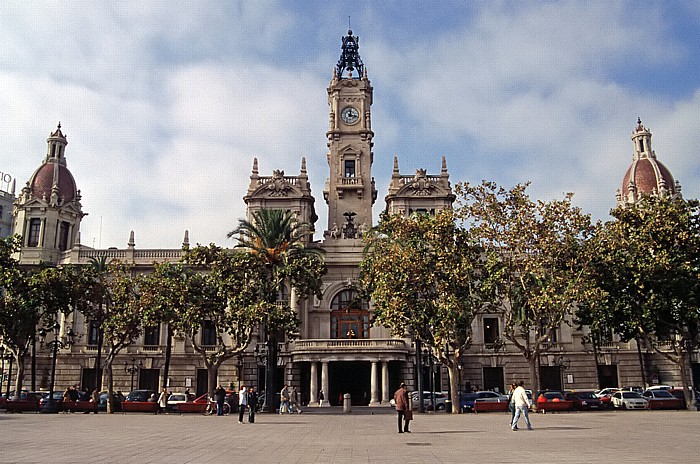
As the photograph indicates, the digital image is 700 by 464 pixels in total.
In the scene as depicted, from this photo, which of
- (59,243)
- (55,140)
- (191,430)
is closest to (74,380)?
(59,243)

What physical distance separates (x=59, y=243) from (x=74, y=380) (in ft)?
43.8

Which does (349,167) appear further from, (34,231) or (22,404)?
(22,404)

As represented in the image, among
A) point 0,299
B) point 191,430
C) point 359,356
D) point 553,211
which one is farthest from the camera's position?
point 359,356

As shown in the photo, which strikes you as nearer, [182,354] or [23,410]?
[23,410]

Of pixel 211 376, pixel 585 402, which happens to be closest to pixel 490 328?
pixel 585 402

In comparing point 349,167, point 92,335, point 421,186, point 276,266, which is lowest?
point 92,335

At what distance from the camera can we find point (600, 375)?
184 feet

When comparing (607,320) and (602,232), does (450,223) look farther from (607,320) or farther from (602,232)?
(607,320)

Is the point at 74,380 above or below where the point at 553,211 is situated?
below

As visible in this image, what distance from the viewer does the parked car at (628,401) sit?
42094 millimetres

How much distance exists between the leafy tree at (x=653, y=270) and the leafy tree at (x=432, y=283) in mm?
7718

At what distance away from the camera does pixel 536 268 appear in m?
37.7

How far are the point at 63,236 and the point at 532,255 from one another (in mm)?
44612

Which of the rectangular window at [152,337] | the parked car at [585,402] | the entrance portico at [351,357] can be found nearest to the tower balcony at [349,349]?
the entrance portico at [351,357]
